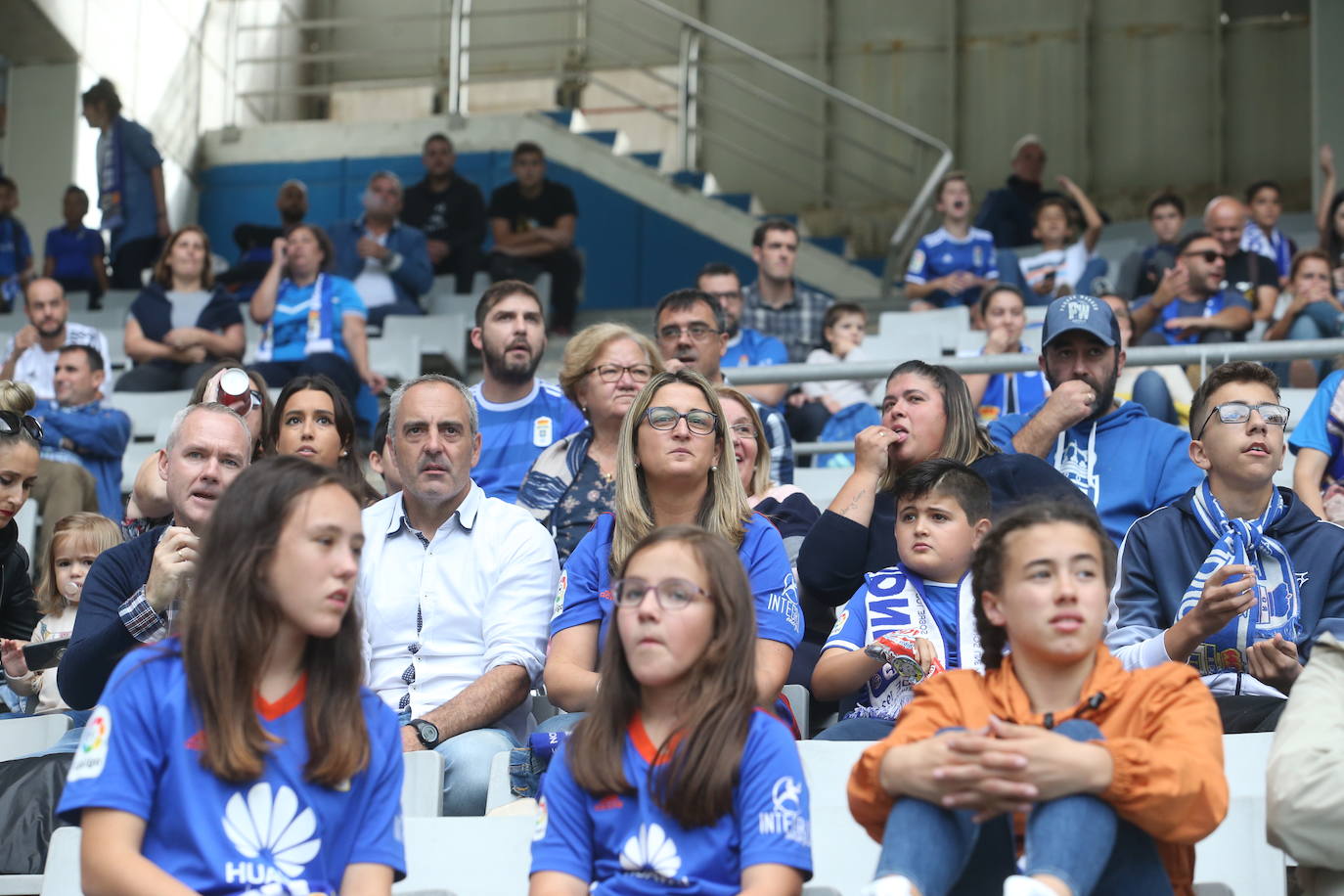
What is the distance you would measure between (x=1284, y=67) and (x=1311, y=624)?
8.70 meters

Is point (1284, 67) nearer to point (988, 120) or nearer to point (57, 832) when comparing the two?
point (988, 120)

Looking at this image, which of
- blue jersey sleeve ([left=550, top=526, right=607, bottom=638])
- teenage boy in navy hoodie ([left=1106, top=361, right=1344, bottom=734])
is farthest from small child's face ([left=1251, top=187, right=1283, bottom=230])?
blue jersey sleeve ([left=550, top=526, right=607, bottom=638])

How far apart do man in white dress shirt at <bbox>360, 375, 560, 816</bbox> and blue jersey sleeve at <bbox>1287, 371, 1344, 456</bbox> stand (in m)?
2.17

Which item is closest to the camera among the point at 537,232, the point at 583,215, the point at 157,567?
the point at 157,567

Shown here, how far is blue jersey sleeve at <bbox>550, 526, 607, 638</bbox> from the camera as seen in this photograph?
340 cm

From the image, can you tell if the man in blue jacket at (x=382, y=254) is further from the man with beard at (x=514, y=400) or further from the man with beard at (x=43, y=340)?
the man with beard at (x=514, y=400)

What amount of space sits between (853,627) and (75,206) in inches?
301

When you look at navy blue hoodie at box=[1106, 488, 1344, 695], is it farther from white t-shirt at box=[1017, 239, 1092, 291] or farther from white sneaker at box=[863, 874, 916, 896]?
white t-shirt at box=[1017, 239, 1092, 291]

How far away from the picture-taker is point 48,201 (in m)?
10.7

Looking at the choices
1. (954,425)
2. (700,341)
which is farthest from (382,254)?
(954,425)

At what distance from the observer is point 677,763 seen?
2.49 m

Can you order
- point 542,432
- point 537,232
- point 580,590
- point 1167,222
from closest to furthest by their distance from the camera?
point 580,590 → point 542,432 → point 1167,222 → point 537,232

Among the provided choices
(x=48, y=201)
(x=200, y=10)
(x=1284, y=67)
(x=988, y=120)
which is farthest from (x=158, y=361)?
(x=1284, y=67)

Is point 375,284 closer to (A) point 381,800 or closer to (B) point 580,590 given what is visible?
(B) point 580,590
